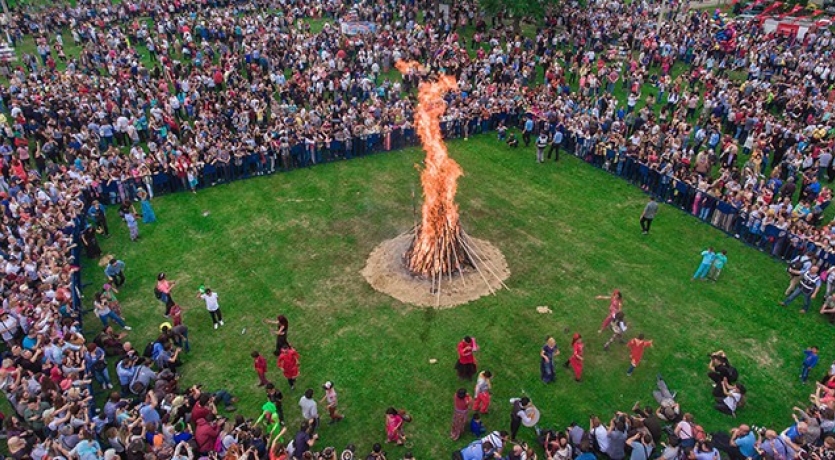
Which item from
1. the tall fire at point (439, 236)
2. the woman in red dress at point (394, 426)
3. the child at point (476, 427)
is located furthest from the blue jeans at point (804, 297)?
the woman in red dress at point (394, 426)

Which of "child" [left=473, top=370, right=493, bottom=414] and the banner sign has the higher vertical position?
the banner sign

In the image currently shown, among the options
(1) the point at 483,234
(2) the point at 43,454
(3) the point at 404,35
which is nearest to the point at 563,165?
(1) the point at 483,234

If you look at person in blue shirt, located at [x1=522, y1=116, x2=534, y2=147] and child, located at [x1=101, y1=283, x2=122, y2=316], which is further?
person in blue shirt, located at [x1=522, y1=116, x2=534, y2=147]

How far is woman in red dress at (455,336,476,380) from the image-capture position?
16.0m

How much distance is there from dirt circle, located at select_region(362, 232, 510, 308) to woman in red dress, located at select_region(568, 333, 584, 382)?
4212 mm

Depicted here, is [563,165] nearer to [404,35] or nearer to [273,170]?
[273,170]

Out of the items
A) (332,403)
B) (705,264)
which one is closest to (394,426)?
(332,403)

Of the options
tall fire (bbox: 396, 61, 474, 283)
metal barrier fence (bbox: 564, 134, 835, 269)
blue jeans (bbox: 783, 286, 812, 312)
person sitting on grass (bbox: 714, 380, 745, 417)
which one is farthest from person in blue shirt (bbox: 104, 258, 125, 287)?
blue jeans (bbox: 783, 286, 812, 312)

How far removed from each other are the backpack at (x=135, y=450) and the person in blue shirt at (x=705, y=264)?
1709cm

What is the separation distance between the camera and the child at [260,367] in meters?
15.6

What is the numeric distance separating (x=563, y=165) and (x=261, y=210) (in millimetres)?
13777

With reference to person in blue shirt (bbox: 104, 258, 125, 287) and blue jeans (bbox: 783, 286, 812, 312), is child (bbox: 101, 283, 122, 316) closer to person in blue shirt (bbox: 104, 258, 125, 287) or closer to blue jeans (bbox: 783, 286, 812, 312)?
person in blue shirt (bbox: 104, 258, 125, 287)

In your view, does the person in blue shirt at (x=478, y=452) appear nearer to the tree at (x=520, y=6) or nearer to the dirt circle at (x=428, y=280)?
the dirt circle at (x=428, y=280)

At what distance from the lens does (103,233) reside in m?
23.2
